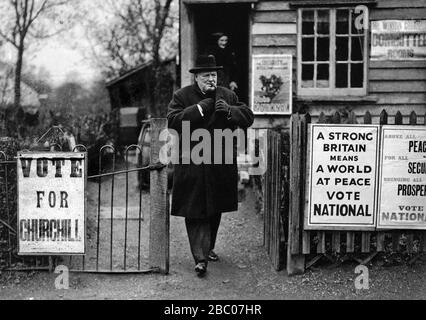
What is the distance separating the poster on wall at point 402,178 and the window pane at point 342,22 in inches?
202

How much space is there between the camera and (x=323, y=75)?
34.0ft

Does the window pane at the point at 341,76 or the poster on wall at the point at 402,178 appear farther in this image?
the window pane at the point at 341,76

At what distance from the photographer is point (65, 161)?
5.60 m

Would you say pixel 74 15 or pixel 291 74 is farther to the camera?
pixel 74 15

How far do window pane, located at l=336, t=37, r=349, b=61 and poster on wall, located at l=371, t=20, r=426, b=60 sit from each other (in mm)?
445

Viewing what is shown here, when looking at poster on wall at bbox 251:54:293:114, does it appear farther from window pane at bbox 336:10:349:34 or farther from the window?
window pane at bbox 336:10:349:34

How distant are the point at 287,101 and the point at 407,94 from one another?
2.13 meters

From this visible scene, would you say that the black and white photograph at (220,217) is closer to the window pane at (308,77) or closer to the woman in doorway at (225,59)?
the window pane at (308,77)

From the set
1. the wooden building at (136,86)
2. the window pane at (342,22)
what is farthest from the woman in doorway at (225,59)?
the wooden building at (136,86)

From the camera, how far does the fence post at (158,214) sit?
5785 millimetres

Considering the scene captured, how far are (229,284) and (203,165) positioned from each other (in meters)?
1.22

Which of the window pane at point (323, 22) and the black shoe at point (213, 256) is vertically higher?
the window pane at point (323, 22)

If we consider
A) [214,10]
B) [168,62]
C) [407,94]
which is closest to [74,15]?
[168,62]
